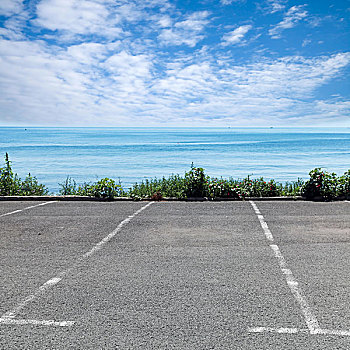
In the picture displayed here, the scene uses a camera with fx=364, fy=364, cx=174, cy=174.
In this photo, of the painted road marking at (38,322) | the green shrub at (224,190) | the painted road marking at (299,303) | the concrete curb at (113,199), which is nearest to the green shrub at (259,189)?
the green shrub at (224,190)

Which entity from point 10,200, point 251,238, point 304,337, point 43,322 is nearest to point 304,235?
point 251,238

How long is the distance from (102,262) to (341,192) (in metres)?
9.93

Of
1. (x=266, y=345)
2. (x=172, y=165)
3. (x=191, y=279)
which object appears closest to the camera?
(x=266, y=345)

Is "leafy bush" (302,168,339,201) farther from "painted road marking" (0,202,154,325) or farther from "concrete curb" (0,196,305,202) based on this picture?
"painted road marking" (0,202,154,325)

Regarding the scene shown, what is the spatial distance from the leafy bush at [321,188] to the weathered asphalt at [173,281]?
318cm

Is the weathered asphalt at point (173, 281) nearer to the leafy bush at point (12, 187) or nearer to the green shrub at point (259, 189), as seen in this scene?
the green shrub at point (259, 189)

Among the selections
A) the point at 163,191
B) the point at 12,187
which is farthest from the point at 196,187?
the point at 12,187

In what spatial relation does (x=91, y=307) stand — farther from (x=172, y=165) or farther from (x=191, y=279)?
(x=172, y=165)

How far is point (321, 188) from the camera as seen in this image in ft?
42.8

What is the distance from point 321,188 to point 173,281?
30.5ft

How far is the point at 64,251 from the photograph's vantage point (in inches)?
277

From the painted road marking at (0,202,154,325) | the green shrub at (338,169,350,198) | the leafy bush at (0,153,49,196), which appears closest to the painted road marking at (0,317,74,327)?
the painted road marking at (0,202,154,325)

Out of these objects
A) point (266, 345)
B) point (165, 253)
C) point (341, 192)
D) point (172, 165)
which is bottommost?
point (266, 345)

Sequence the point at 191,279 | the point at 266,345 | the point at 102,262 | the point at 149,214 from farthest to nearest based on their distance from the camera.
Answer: the point at 149,214 → the point at 102,262 → the point at 191,279 → the point at 266,345
